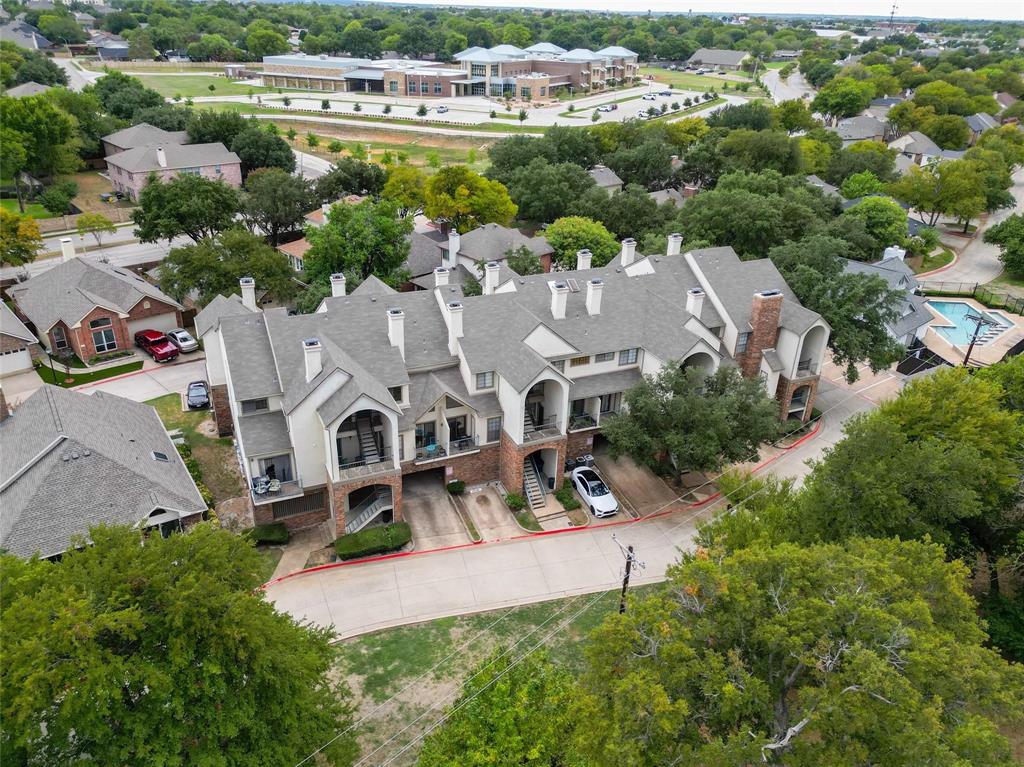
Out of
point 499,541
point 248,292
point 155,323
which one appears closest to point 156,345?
point 155,323

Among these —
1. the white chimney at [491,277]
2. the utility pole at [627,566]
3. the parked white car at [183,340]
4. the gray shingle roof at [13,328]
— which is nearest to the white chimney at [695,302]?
the white chimney at [491,277]

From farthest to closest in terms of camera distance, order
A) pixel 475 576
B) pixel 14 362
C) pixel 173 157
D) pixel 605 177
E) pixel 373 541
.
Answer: pixel 605 177 < pixel 173 157 < pixel 14 362 < pixel 373 541 < pixel 475 576

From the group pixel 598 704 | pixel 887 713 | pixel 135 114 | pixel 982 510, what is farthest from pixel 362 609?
pixel 135 114

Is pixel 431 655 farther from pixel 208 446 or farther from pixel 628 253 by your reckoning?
pixel 628 253

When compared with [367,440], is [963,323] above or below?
below

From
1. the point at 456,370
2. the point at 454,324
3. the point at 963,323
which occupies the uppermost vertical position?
the point at 454,324

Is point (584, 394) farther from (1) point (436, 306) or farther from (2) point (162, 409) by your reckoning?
(2) point (162, 409)

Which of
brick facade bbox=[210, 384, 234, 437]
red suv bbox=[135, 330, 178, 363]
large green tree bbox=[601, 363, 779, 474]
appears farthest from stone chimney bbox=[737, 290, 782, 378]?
red suv bbox=[135, 330, 178, 363]

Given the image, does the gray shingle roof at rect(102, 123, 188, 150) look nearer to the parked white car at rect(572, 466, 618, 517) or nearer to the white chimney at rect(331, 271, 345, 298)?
the white chimney at rect(331, 271, 345, 298)
